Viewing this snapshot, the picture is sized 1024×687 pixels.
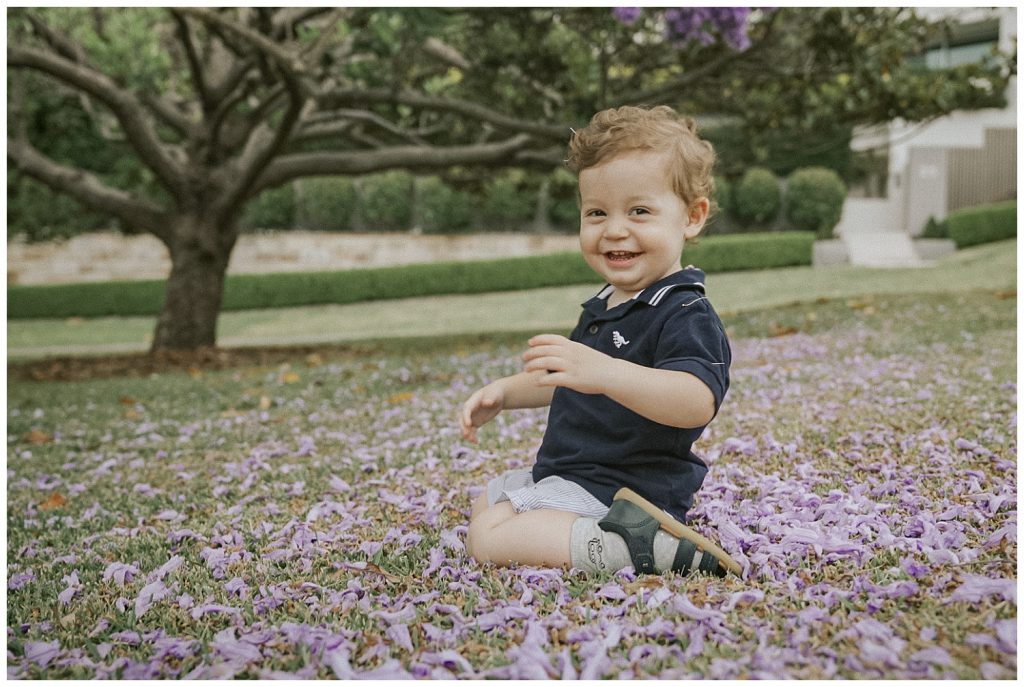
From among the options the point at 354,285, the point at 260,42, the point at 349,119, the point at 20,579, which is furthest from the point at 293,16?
the point at 354,285

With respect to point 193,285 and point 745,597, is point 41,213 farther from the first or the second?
point 745,597

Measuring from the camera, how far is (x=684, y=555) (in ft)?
7.72

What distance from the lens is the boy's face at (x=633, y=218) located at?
2436 mm

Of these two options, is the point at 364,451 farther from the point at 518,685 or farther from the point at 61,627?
the point at 518,685

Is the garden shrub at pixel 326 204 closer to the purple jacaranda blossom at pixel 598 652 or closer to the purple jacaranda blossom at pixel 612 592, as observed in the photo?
the purple jacaranda blossom at pixel 612 592

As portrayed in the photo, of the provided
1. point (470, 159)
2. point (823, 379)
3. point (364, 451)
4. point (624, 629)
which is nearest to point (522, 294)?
point (470, 159)

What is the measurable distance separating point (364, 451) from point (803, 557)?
8.21 ft

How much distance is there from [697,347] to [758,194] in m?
19.8

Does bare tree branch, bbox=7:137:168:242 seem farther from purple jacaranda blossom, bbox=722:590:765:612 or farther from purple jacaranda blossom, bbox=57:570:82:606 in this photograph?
purple jacaranda blossom, bbox=722:590:765:612

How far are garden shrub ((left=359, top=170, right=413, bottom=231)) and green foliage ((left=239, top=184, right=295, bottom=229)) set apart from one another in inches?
70.1

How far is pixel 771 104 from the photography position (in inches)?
372

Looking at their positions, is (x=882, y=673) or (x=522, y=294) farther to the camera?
(x=522, y=294)


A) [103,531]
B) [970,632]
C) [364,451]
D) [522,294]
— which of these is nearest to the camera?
[970,632]

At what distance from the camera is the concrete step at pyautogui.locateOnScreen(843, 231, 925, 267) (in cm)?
1867
